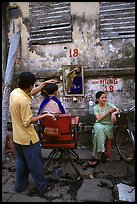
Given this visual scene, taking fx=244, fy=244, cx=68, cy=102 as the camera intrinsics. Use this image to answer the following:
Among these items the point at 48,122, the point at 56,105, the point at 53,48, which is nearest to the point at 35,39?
the point at 53,48

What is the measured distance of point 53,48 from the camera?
6.99m

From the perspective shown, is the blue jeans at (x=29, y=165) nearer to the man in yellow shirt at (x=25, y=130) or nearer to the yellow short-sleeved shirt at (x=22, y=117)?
the man in yellow shirt at (x=25, y=130)

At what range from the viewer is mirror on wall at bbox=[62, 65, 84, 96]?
6.79 meters

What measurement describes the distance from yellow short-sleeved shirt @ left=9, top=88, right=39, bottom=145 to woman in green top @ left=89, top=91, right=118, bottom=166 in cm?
179

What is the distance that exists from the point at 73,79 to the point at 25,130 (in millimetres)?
3117

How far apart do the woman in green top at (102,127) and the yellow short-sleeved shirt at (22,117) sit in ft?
5.89

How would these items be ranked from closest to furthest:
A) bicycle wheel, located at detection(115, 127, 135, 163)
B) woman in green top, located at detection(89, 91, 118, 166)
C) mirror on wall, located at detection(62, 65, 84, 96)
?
woman in green top, located at detection(89, 91, 118, 166)
bicycle wheel, located at detection(115, 127, 135, 163)
mirror on wall, located at detection(62, 65, 84, 96)

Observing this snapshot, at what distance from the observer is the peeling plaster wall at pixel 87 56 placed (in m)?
6.61

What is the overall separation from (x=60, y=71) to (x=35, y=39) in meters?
1.22

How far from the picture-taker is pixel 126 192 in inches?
162

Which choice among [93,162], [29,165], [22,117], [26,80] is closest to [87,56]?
[93,162]

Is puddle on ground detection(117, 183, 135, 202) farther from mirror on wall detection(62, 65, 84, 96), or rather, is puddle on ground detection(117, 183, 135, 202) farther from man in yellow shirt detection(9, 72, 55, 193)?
mirror on wall detection(62, 65, 84, 96)

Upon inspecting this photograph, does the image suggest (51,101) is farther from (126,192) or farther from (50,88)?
(126,192)

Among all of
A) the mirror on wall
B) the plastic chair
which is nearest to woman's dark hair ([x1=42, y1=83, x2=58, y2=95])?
the plastic chair
